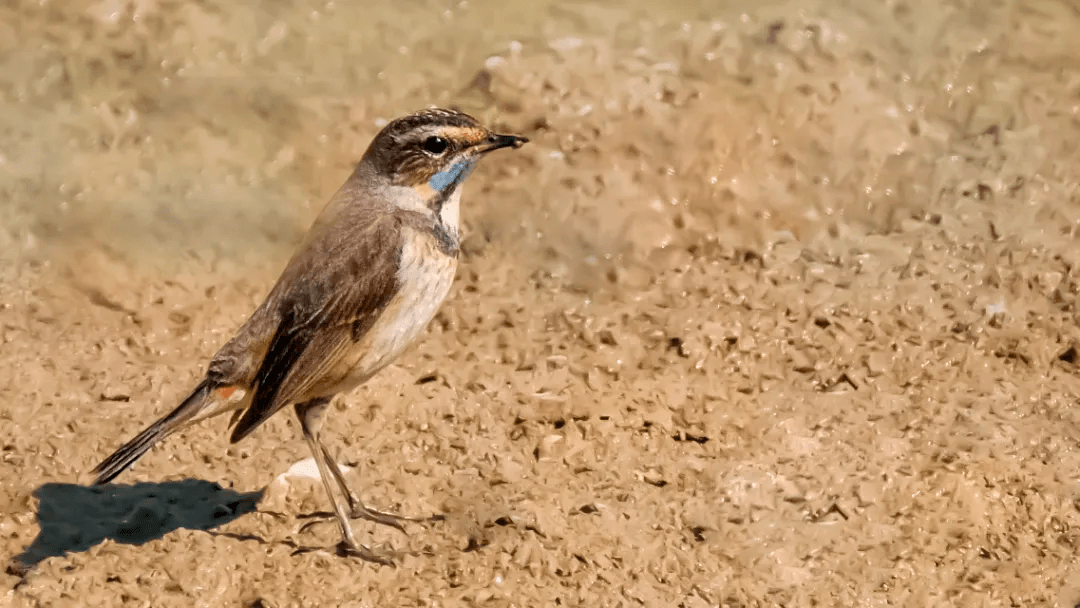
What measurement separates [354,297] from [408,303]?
26 cm

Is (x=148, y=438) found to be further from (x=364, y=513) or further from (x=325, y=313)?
(x=364, y=513)

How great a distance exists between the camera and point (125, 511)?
7562 mm

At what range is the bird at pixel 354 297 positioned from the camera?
6926 millimetres

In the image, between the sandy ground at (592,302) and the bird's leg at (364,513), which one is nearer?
the sandy ground at (592,302)

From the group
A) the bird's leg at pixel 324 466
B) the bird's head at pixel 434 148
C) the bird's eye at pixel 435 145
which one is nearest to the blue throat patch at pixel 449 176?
the bird's head at pixel 434 148

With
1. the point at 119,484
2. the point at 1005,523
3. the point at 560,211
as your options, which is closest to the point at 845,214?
the point at 560,211

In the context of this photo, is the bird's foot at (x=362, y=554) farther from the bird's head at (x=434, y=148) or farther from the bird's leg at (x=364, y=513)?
the bird's head at (x=434, y=148)

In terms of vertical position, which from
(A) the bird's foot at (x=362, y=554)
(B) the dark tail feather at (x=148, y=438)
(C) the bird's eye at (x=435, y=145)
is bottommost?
(A) the bird's foot at (x=362, y=554)

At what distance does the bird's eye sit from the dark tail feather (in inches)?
62.2

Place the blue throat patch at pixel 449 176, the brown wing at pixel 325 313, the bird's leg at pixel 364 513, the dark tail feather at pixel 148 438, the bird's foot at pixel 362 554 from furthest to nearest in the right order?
1. the bird's leg at pixel 364 513
2. the blue throat patch at pixel 449 176
3. the bird's foot at pixel 362 554
4. the brown wing at pixel 325 313
5. the dark tail feather at pixel 148 438

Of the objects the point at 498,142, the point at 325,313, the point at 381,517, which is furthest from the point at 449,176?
the point at 381,517

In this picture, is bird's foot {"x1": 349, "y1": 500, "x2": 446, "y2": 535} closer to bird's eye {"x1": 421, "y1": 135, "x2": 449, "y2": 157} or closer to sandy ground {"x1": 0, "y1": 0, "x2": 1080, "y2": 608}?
sandy ground {"x1": 0, "y1": 0, "x2": 1080, "y2": 608}

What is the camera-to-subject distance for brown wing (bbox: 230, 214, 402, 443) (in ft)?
22.7

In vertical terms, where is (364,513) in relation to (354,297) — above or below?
below
